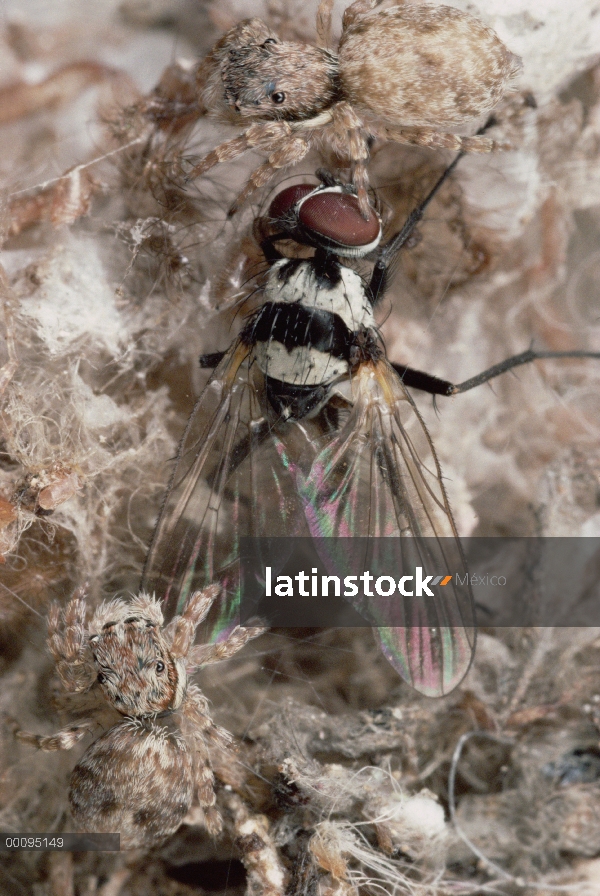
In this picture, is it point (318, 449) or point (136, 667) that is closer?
point (136, 667)

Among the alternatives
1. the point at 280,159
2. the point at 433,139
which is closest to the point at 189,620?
the point at 280,159

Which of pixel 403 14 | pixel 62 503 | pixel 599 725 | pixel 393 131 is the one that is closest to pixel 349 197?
pixel 393 131

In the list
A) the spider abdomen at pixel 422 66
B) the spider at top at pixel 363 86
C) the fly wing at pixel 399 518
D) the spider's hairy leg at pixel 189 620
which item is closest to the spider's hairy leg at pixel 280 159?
the spider at top at pixel 363 86

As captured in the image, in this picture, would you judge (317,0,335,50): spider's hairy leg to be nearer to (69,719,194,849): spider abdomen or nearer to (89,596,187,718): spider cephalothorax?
(89,596,187,718): spider cephalothorax

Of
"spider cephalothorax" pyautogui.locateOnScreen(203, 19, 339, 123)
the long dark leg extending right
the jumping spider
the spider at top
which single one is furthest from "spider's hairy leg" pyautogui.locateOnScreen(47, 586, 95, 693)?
"spider cephalothorax" pyautogui.locateOnScreen(203, 19, 339, 123)

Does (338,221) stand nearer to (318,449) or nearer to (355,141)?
(355,141)

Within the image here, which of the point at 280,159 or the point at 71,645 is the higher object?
the point at 280,159

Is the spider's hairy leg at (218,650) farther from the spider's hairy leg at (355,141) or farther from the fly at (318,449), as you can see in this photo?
the spider's hairy leg at (355,141)
